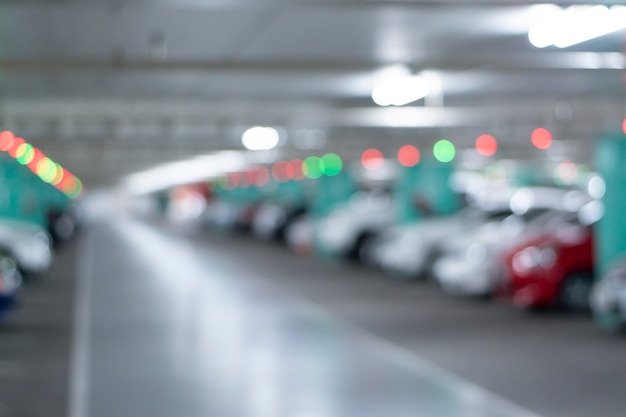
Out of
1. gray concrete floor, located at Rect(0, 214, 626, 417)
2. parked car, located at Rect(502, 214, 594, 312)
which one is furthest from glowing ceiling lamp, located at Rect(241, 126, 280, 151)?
parked car, located at Rect(502, 214, 594, 312)

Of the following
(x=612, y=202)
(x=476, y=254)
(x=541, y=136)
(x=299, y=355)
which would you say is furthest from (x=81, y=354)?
(x=541, y=136)

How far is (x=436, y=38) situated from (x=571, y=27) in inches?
71.7

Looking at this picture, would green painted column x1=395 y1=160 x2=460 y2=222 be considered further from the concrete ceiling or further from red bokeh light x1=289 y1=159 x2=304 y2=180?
red bokeh light x1=289 y1=159 x2=304 y2=180

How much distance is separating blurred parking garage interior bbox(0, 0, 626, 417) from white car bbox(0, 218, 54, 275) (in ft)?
0.22

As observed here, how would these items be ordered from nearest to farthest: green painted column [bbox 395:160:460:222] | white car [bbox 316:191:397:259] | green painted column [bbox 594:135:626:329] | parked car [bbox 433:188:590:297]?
green painted column [bbox 594:135:626:329], parked car [bbox 433:188:590:297], green painted column [bbox 395:160:460:222], white car [bbox 316:191:397:259]

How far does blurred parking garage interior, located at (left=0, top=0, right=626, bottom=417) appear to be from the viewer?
9.41 metres

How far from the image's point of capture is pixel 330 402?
8781 mm

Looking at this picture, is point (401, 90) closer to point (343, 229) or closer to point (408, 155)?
point (343, 229)

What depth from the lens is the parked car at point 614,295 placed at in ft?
40.2

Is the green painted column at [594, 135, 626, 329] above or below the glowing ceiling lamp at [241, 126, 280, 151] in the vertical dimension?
below

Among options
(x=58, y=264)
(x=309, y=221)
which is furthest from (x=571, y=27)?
(x=309, y=221)

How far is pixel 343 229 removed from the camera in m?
25.6

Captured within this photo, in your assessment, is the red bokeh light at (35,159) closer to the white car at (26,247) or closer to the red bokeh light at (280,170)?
the white car at (26,247)

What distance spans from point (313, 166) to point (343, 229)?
739 centimetres
